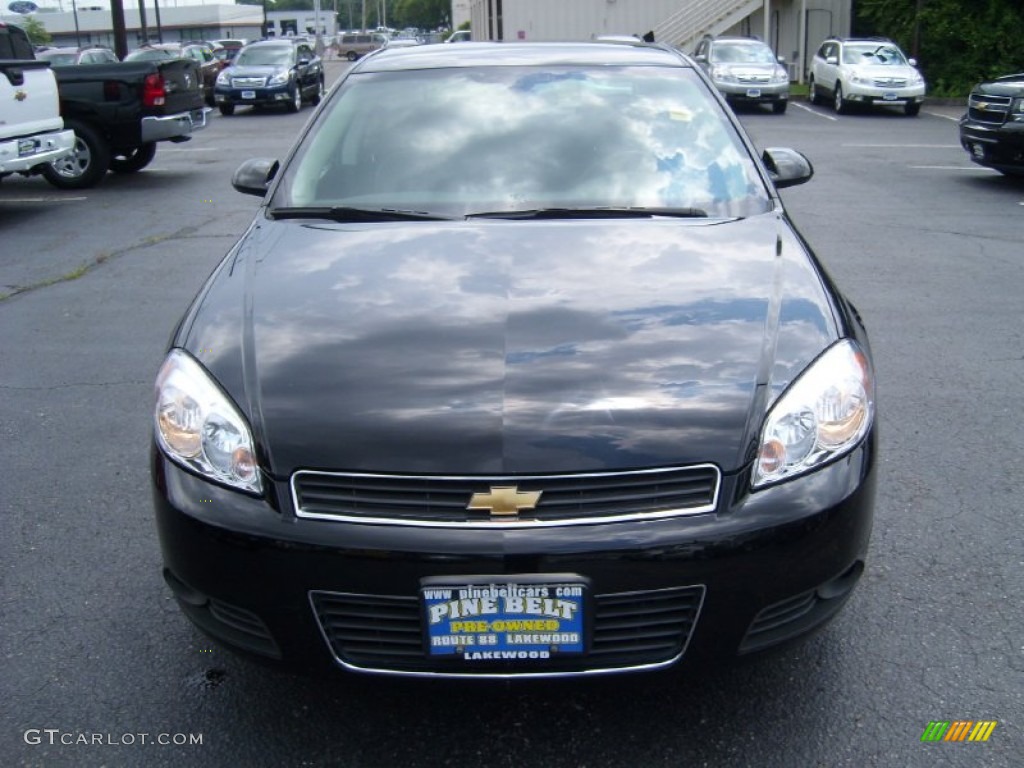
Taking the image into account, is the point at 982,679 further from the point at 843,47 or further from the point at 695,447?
the point at 843,47

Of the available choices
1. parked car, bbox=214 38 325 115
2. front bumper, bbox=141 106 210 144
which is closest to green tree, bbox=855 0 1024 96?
parked car, bbox=214 38 325 115

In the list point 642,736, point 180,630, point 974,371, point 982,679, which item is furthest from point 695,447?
point 974,371

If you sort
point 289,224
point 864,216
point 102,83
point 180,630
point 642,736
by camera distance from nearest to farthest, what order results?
point 642,736, point 180,630, point 289,224, point 864,216, point 102,83

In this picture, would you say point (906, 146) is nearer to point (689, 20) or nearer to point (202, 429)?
point (202, 429)

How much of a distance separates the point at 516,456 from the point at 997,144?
37.3ft

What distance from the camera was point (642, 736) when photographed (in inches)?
108

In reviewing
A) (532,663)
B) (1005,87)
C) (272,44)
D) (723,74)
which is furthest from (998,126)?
(272,44)

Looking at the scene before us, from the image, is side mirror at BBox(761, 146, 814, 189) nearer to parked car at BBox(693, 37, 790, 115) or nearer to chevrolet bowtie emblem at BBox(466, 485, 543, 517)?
chevrolet bowtie emblem at BBox(466, 485, 543, 517)

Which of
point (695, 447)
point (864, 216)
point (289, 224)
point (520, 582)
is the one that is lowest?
point (864, 216)

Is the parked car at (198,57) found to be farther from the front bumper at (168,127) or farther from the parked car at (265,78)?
the front bumper at (168,127)

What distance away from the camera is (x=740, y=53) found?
24.4 m

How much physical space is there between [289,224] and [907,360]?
143 inches

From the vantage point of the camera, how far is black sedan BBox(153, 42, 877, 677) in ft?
7.93

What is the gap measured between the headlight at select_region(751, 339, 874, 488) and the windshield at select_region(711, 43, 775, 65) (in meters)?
22.8
